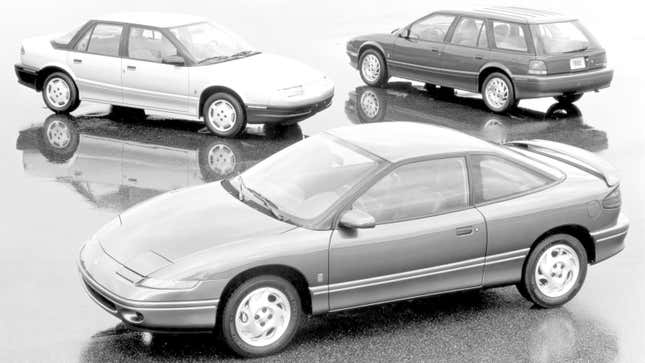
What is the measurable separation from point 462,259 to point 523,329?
747mm

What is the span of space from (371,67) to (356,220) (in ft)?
33.3

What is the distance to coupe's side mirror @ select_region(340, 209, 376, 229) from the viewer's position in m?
7.62

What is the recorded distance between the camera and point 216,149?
1362 cm

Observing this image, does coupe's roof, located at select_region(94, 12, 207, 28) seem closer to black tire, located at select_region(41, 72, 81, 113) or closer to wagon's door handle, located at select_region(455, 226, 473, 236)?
black tire, located at select_region(41, 72, 81, 113)

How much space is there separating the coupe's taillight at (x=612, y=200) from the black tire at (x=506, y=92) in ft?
22.0

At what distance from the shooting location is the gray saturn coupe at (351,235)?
7.48 m

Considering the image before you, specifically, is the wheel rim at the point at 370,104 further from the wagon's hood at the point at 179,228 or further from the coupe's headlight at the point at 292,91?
the wagon's hood at the point at 179,228

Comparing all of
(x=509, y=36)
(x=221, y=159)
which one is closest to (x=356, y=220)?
(x=221, y=159)

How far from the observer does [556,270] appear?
8633 mm

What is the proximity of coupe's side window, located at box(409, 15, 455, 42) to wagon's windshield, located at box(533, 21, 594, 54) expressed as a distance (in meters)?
1.61

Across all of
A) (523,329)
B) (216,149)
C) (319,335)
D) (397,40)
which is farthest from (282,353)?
(397,40)

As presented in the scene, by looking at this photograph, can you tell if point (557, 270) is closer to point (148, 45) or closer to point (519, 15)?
point (148, 45)

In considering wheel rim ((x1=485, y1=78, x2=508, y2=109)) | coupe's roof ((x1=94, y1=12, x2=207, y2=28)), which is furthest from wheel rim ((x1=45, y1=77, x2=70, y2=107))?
wheel rim ((x1=485, y1=78, x2=508, y2=109))

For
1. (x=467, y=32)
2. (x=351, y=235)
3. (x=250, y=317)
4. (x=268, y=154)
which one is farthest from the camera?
(x=467, y=32)
